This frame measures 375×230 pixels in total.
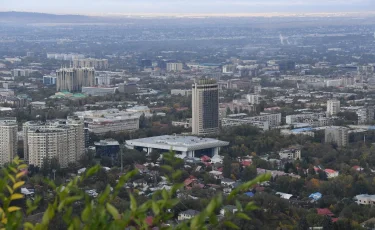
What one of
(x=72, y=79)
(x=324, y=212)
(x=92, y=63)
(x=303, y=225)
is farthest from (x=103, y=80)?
(x=303, y=225)

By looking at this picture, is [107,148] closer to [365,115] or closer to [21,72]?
[365,115]

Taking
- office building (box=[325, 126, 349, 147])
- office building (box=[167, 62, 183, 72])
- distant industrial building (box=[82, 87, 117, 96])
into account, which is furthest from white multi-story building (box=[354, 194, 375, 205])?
office building (box=[167, 62, 183, 72])

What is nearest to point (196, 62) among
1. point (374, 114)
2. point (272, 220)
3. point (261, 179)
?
point (374, 114)

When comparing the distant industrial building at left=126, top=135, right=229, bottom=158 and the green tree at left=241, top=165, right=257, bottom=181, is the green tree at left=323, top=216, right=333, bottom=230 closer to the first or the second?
the green tree at left=241, top=165, right=257, bottom=181

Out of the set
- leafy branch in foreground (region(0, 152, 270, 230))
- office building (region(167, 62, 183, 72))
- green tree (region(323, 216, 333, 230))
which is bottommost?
office building (region(167, 62, 183, 72))

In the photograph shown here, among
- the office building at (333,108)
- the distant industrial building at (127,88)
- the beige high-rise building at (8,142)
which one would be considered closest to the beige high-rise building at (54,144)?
the beige high-rise building at (8,142)

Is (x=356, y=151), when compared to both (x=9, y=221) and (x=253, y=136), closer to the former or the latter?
(x=253, y=136)
